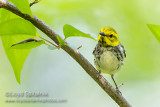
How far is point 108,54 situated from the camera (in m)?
2.48

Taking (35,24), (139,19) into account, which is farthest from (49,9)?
(35,24)

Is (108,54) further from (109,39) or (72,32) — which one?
(72,32)

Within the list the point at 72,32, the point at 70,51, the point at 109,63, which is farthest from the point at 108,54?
the point at 72,32

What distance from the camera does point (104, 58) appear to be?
2453 millimetres

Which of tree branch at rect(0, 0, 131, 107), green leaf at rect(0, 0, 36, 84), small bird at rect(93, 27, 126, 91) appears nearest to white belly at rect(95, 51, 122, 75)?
small bird at rect(93, 27, 126, 91)

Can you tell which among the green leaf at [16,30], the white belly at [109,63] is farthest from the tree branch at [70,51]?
the white belly at [109,63]

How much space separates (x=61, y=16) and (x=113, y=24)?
589 millimetres

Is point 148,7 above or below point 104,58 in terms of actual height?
above

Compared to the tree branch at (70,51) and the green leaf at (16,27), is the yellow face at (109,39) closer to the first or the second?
the tree branch at (70,51)

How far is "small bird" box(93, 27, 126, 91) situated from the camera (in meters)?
2.45

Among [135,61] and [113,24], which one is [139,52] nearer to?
[135,61]

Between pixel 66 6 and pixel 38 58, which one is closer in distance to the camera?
pixel 66 6

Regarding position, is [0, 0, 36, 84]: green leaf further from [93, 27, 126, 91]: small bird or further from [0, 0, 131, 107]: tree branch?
[93, 27, 126, 91]: small bird

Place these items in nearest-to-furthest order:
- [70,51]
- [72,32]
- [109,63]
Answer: [72,32]
[70,51]
[109,63]
